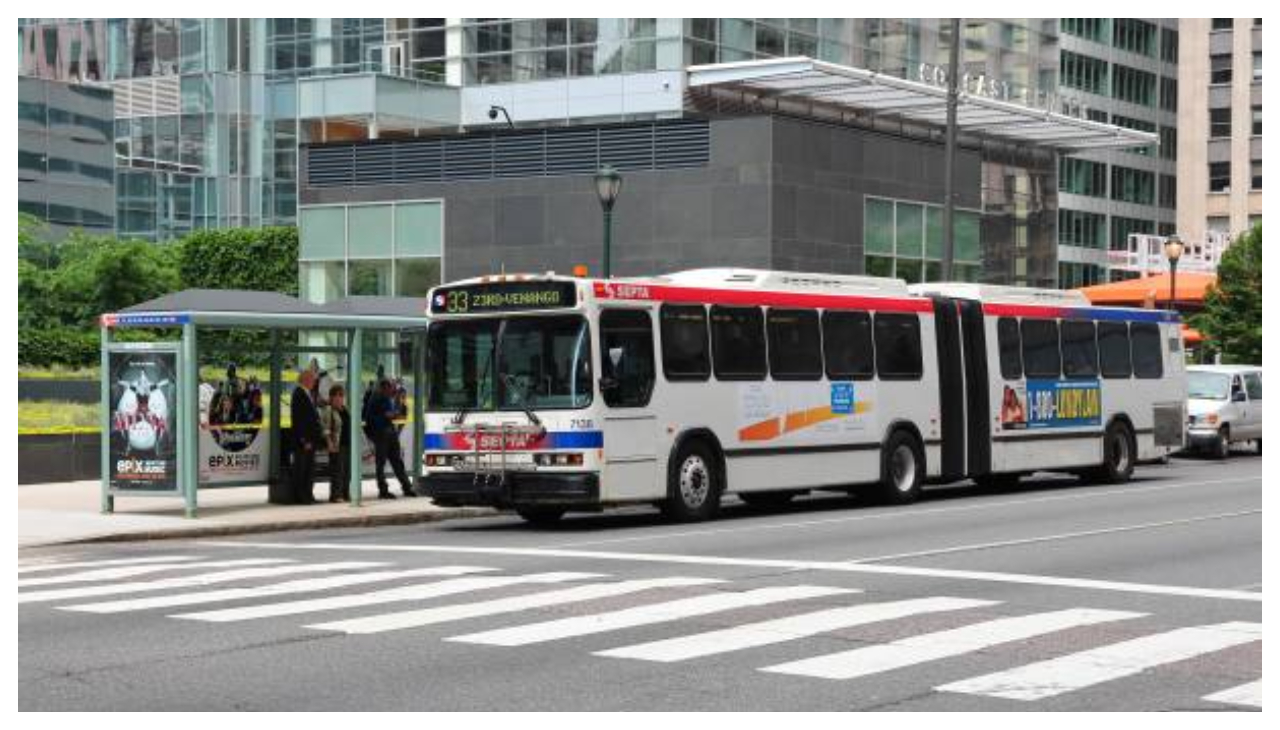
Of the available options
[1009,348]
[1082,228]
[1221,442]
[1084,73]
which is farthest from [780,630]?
[1084,73]

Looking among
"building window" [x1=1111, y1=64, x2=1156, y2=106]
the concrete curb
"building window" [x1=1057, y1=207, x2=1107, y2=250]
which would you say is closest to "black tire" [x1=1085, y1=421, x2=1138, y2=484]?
the concrete curb

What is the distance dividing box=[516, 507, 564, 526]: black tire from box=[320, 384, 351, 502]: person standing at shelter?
293cm

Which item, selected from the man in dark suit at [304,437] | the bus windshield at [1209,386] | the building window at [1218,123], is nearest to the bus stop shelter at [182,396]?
the man in dark suit at [304,437]

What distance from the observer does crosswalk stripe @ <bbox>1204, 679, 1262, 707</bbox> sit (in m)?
10.1

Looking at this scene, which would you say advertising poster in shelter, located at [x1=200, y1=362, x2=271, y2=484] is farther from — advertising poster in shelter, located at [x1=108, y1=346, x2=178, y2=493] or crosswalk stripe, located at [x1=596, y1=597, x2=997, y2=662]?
crosswalk stripe, located at [x1=596, y1=597, x2=997, y2=662]

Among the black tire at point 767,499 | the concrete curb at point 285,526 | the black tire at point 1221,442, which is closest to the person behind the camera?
the concrete curb at point 285,526

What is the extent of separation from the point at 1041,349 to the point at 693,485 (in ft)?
28.6

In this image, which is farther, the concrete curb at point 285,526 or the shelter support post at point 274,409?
the shelter support post at point 274,409

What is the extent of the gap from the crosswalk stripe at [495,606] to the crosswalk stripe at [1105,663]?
13.3ft

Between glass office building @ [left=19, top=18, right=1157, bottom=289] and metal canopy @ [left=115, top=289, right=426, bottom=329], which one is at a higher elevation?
glass office building @ [left=19, top=18, right=1157, bottom=289]

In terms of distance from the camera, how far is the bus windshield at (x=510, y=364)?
22.0 metres

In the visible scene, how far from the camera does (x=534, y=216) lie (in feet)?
157

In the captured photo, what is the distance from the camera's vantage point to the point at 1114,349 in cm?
3142

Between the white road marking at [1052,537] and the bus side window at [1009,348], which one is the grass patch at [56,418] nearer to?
the bus side window at [1009,348]
